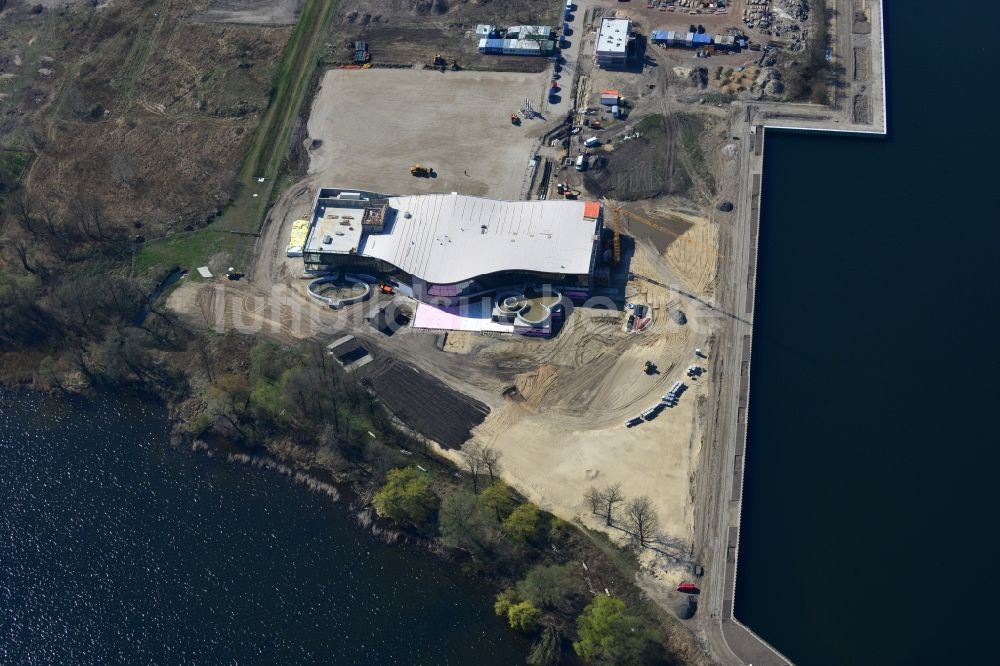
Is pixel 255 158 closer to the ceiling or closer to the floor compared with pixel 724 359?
closer to the ceiling

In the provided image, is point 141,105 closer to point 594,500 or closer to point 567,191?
point 567,191

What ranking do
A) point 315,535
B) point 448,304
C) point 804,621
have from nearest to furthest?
point 804,621
point 315,535
point 448,304

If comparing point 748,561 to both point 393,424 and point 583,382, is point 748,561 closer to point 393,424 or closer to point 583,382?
point 583,382

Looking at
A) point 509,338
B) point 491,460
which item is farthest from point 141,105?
point 491,460

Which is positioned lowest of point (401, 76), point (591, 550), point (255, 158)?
point (591, 550)

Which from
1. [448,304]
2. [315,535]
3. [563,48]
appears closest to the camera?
[315,535]

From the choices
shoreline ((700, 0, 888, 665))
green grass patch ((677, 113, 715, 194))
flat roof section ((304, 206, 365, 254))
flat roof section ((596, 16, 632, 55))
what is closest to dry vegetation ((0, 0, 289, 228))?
flat roof section ((304, 206, 365, 254))

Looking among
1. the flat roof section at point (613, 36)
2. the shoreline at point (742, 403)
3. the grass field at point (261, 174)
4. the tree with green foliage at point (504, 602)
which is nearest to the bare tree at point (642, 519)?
the shoreline at point (742, 403)

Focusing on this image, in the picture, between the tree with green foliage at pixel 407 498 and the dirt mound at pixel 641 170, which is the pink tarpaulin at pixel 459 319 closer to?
the tree with green foliage at pixel 407 498

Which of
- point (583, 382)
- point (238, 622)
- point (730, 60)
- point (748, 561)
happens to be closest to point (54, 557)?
point (238, 622)
